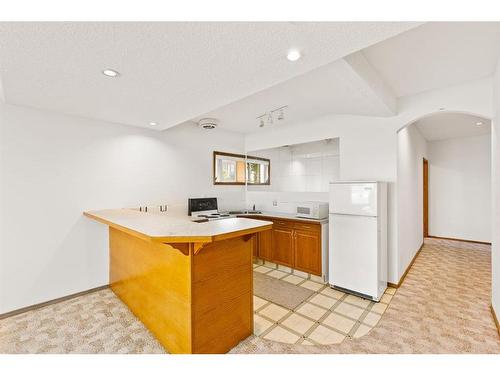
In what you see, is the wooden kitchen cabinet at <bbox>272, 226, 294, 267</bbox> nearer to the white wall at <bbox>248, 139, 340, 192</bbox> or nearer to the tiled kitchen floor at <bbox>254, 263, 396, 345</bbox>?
the tiled kitchen floor at <bbox>254, 263, 396, 345</bbox>

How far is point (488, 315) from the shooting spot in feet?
7.80

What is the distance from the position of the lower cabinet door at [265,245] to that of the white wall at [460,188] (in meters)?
4.62

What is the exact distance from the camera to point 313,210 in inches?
134

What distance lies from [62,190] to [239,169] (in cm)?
285

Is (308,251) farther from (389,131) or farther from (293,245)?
(389,131)

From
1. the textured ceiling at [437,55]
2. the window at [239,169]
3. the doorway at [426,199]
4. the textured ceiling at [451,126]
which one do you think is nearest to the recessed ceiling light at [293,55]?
the textured ceiling at [437,55]

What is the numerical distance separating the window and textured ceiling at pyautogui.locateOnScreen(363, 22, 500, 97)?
2537 mm

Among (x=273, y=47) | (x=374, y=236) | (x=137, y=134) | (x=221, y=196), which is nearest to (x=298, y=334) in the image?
(x=374, y=236)

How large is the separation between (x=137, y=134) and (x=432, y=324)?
13.4ft

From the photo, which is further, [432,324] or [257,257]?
[257,257]

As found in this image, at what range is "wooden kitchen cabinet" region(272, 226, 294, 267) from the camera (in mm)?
3580

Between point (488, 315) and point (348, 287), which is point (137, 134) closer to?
point (348, 287)

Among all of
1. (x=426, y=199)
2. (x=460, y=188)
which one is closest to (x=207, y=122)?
(x=426, y=199)

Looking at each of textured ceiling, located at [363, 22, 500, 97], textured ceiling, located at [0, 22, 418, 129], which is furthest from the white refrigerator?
textured ceiling, located at [0, 22, 418, 129]
